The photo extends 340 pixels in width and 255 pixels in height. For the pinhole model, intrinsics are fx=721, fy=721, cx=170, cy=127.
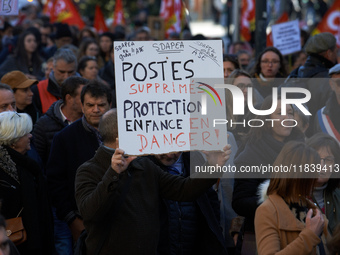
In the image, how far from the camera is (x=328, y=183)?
5242 millimetres

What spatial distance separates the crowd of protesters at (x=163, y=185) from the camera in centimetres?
423

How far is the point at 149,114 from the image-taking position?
4.50m

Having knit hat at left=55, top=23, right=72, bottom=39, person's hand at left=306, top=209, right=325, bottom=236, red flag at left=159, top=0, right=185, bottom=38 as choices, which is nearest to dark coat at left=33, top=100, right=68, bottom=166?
person's hand at left=306, top=209, right=325, bottom=236

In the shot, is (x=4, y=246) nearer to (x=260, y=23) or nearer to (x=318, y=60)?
(x=318, y=60)

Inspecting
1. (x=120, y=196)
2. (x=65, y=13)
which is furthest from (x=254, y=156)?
(x=65, y=13)

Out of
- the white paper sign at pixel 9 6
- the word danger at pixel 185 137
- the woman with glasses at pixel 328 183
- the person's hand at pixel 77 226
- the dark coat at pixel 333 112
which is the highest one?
the white paper sign at pixel 9 6

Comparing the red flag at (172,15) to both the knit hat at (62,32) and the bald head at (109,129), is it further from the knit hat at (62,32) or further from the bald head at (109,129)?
the bald head at (109,129)

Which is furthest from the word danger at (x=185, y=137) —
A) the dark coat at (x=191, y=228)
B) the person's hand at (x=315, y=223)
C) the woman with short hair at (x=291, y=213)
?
the person's hand at (x=315, y=223)

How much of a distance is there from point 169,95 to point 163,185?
0.60 meters

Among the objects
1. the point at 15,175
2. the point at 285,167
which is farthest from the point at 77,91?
the point at 285,167

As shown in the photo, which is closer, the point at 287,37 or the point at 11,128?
the point at 11,128

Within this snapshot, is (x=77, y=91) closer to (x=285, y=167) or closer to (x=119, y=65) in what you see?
(x=119, y=65)

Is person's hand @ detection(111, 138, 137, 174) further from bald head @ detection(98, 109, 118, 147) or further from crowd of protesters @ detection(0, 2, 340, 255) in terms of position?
bald head @ detection(98, 109, 118, 147)

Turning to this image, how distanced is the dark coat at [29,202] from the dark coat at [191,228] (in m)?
0.97
